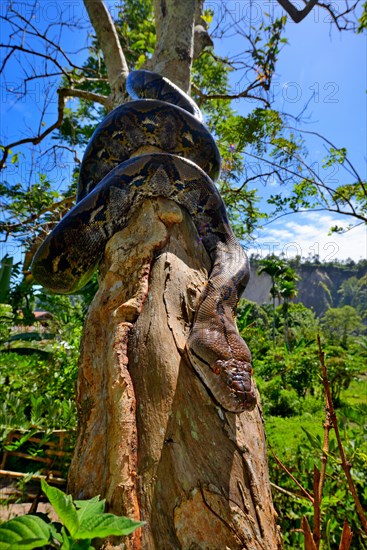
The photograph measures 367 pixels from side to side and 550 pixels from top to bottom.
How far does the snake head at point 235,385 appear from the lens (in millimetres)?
1729

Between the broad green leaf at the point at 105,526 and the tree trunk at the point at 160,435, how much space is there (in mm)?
213

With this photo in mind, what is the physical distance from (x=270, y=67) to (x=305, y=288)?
130741 mm

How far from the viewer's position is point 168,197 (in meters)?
2.89

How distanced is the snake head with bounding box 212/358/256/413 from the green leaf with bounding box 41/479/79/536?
818 millimetres

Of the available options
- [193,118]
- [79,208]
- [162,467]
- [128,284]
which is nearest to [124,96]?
[193,118]

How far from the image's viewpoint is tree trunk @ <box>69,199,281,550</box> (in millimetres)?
1189

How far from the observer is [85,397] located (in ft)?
5.49

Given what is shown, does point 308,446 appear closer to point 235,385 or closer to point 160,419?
point 235,385

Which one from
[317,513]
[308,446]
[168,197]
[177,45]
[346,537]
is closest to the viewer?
[346,537]

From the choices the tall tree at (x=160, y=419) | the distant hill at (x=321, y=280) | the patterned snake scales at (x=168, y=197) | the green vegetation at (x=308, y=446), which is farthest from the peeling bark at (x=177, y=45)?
the distant hill at (x=321, y=280)

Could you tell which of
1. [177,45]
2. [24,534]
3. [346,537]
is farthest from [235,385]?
[177,45]

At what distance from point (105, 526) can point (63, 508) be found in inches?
5.6

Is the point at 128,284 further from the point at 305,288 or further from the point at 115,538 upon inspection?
the point at 305,288

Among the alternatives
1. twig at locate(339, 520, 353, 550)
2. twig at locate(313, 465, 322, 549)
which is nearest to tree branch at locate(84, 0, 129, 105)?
twig at locate(313, 465, 322, 549)
